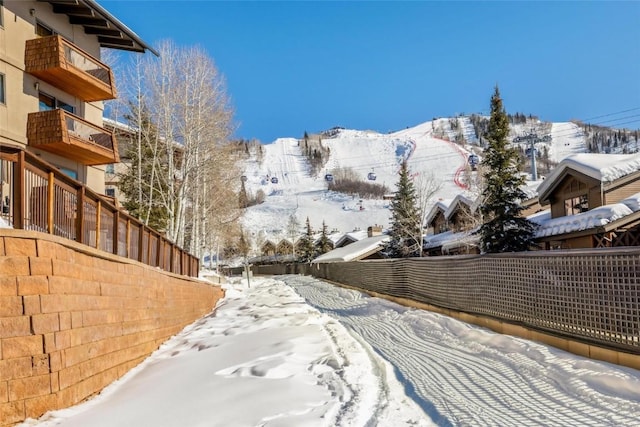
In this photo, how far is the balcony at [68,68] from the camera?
51.9ft

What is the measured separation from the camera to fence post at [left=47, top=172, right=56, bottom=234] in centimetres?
655

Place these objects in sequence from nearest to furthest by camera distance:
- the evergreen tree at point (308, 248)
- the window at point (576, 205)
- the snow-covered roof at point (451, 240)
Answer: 1. the window at point (576, 205)
2. the snow-covered roof at point (451, 240)
3. the evergreen tree at point (308, 248)

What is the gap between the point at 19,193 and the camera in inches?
238

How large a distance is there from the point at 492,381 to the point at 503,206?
1795 cm

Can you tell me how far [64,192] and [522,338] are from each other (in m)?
7.38

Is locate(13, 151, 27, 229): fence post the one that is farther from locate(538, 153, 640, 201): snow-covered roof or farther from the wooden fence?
A: locate(538, 153, 640, 201): snow-covered roof

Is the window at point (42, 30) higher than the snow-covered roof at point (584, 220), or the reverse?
the window at point (42, 30)

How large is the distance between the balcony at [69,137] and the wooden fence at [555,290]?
1192cm

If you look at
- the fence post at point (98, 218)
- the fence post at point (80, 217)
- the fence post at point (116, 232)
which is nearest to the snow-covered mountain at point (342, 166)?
the fence post at point (116, 232)

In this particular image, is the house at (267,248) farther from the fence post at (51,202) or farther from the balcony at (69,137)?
the fence post at (51,202)

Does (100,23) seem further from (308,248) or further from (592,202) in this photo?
(308,248)

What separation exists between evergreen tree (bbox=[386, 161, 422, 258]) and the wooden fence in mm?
23182

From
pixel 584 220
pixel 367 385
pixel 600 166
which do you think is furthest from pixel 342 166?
pixel 367 385

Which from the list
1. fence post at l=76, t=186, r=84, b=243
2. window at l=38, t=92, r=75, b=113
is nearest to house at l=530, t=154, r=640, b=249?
fence post at l=76, t=186, r=84, b=243
